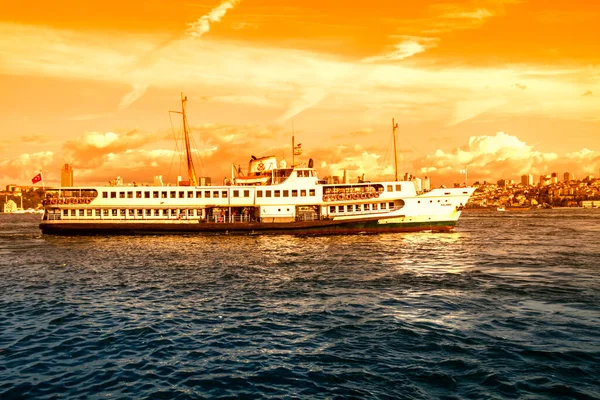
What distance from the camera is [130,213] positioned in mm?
68312

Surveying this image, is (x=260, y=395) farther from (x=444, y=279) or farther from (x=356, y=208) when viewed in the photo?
(x=356, y=208)

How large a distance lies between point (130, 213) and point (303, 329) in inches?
2208

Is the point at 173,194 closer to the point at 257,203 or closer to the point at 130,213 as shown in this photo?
the point at 130,213

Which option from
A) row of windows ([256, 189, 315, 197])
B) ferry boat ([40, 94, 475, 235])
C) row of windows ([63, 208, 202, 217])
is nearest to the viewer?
ferry boat ([40, 94, 475, 235])

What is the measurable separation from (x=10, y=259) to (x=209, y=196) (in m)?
29.5

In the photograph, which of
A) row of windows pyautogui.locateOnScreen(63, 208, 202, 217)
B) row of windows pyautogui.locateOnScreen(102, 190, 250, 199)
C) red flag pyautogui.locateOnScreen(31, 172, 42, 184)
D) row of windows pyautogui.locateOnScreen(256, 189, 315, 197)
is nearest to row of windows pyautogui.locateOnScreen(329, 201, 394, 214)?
row of windows pyautogui.locateOnScreen(256, 189, 315, 197)

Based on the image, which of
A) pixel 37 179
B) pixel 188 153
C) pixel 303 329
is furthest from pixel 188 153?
pixel 303 329

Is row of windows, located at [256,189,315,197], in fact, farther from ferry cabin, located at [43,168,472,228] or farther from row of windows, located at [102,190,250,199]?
row of windows, located at [102,190,250,199]

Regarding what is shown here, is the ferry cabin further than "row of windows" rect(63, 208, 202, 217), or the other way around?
"row of windows" rect(63, 208, 202, 217)

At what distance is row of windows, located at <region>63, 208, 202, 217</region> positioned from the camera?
67.8m

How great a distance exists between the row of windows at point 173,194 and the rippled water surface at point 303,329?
29.4m

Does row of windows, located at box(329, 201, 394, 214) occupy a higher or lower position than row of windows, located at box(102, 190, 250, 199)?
lower

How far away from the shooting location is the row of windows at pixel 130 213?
6781 cm

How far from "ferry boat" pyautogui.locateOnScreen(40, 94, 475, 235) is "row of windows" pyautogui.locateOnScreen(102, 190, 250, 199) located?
156mm
